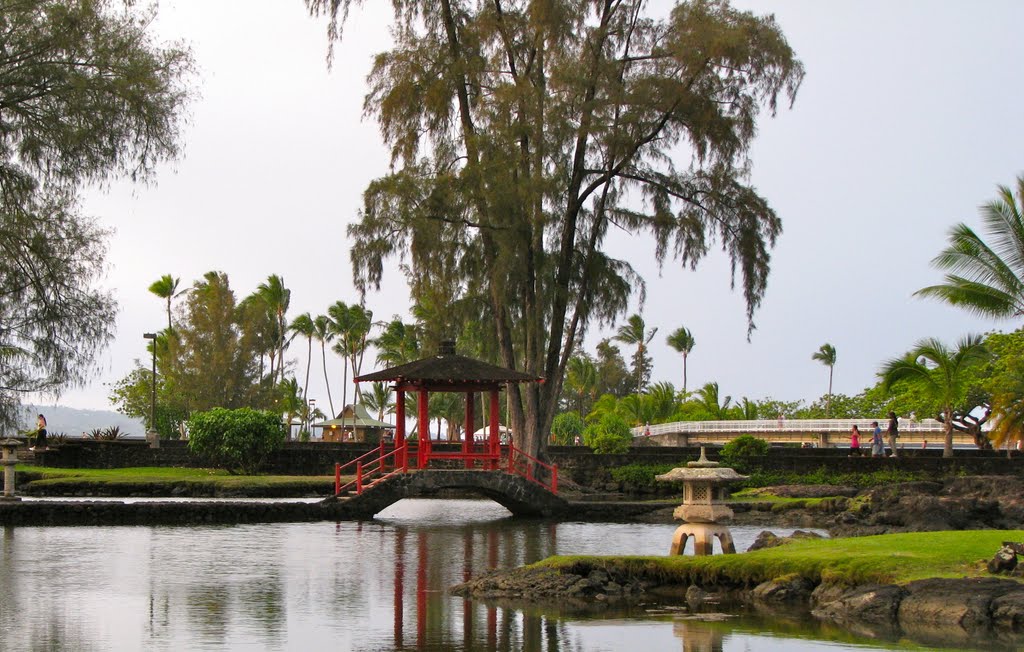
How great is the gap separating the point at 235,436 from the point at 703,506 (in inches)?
941

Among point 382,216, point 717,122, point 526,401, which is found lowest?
point 526,401

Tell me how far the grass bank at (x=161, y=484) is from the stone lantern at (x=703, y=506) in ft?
62.3

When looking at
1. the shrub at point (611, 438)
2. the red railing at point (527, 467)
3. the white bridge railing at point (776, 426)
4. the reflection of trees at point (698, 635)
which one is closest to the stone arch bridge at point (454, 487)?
the red railing at point (527, 467)

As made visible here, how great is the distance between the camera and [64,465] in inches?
1581

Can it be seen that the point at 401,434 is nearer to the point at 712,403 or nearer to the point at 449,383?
the point at 449,383

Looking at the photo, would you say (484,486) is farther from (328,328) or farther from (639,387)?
(639,387)

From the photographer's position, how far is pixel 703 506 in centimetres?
1675

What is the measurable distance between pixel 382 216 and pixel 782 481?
13.7 m

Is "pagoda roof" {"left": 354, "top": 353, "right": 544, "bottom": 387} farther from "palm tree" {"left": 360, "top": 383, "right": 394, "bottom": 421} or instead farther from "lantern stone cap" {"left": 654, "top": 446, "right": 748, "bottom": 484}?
"palm tree" {"left": 360, "top": 383, "right": 394, "bottom": 421}

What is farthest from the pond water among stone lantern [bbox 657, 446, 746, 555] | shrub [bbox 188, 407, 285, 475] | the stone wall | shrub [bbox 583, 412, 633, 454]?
shrub [bbox 583, 412, 633, 454]

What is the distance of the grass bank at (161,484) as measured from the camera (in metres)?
33.0

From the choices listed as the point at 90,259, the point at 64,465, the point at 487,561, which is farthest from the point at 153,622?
the point at 64,465

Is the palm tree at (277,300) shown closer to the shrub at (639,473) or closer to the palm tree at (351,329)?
the palm tree at (351,329)

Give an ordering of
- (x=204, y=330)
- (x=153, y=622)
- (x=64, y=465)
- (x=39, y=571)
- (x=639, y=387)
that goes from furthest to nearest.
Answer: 1. (x=639, y=387)
2. (x=204, y=330)
3. (x=64, y=465)
4. (x=39, y=571)
5. (x=153, y=622)
